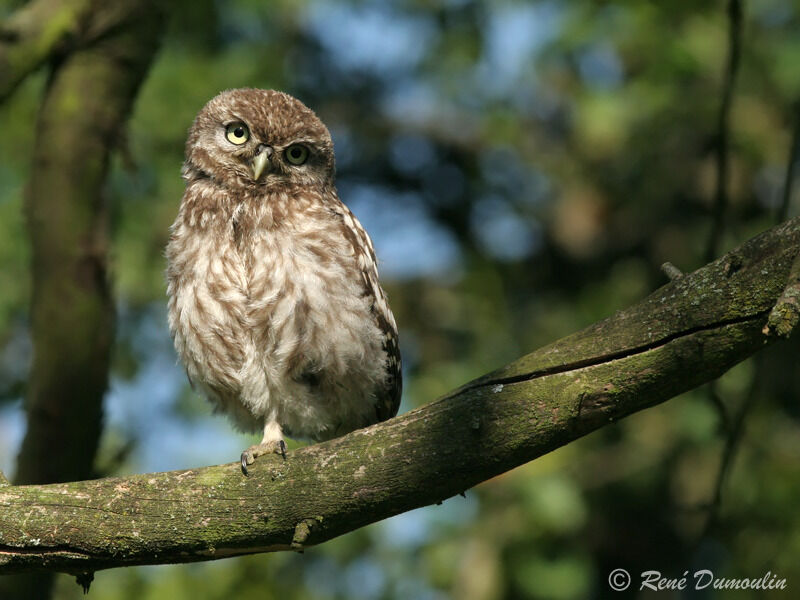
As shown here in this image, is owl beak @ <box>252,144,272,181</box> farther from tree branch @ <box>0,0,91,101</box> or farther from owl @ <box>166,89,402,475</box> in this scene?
tree branch @ <box>0,0,91,101</box>

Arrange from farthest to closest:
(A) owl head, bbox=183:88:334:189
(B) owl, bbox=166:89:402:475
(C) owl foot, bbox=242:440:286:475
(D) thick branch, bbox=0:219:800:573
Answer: (A) owl head, bbox=183:88:334:189 < (B) owl, bbox=166:89:402:475 < (C) owl foot, bbox=242:440:286:475 < (D) thick branch, bbox=0:219:800:573

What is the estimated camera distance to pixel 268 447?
129 inches

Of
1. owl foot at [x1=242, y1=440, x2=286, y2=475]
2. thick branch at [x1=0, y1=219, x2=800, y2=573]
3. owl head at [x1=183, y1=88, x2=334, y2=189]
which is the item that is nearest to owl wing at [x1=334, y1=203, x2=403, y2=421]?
owl head at [x1=183, y1=88, x2=334, y2=189]

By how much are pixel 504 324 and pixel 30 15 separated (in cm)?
428

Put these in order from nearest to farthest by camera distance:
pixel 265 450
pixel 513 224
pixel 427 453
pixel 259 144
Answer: pixel 427 453 → pixel 265 450 → pixel 259 144 → pixel 513 224

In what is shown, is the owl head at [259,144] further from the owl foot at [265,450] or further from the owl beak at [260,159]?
the owl foot at [265,450]

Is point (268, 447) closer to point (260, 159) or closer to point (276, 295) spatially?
point (276, 295)

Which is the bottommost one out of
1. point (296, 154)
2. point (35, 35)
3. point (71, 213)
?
point (71, 213)

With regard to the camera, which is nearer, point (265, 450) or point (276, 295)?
point (265, 450)

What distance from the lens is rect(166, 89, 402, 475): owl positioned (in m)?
3.62

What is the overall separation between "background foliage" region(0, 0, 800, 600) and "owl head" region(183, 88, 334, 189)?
37cm

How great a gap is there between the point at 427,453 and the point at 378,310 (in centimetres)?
145

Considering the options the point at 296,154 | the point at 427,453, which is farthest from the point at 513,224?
the point at 427,453

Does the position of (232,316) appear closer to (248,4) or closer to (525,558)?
(525,558)
